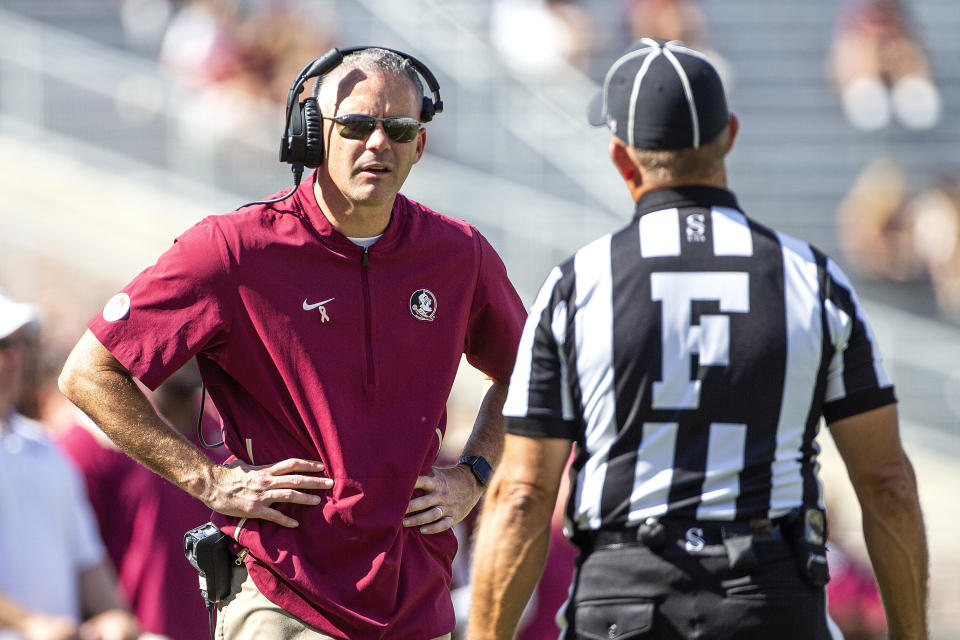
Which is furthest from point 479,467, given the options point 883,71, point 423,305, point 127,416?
point 883,71

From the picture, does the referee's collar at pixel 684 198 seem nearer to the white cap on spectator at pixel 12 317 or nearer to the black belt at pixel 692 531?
the black belt at pixel 692 531

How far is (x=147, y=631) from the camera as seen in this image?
5.03m

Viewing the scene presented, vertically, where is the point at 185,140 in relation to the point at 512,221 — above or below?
above

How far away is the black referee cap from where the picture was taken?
10.4ft

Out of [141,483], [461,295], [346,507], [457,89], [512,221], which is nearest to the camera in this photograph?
[346,507]

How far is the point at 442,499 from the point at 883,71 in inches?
487

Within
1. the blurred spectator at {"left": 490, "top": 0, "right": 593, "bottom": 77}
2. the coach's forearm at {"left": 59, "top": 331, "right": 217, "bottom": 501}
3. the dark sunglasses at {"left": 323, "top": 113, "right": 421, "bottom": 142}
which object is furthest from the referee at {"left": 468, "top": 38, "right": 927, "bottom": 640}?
the blurred spectator at {"left": 490, "top": 0, "right": 593, "bottom": 77}

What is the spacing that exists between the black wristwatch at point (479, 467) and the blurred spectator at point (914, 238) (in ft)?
33.6

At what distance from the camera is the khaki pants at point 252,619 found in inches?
143

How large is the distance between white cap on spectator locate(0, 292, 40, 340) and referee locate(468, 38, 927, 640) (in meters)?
2.11

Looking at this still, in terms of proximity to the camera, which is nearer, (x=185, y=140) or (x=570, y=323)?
(x=570, y=323)

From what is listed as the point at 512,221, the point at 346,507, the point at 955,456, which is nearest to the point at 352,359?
the point at 346,507

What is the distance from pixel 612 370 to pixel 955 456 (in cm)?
1053

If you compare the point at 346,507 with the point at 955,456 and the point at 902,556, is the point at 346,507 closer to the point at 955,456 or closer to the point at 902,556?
the point at 902,556
